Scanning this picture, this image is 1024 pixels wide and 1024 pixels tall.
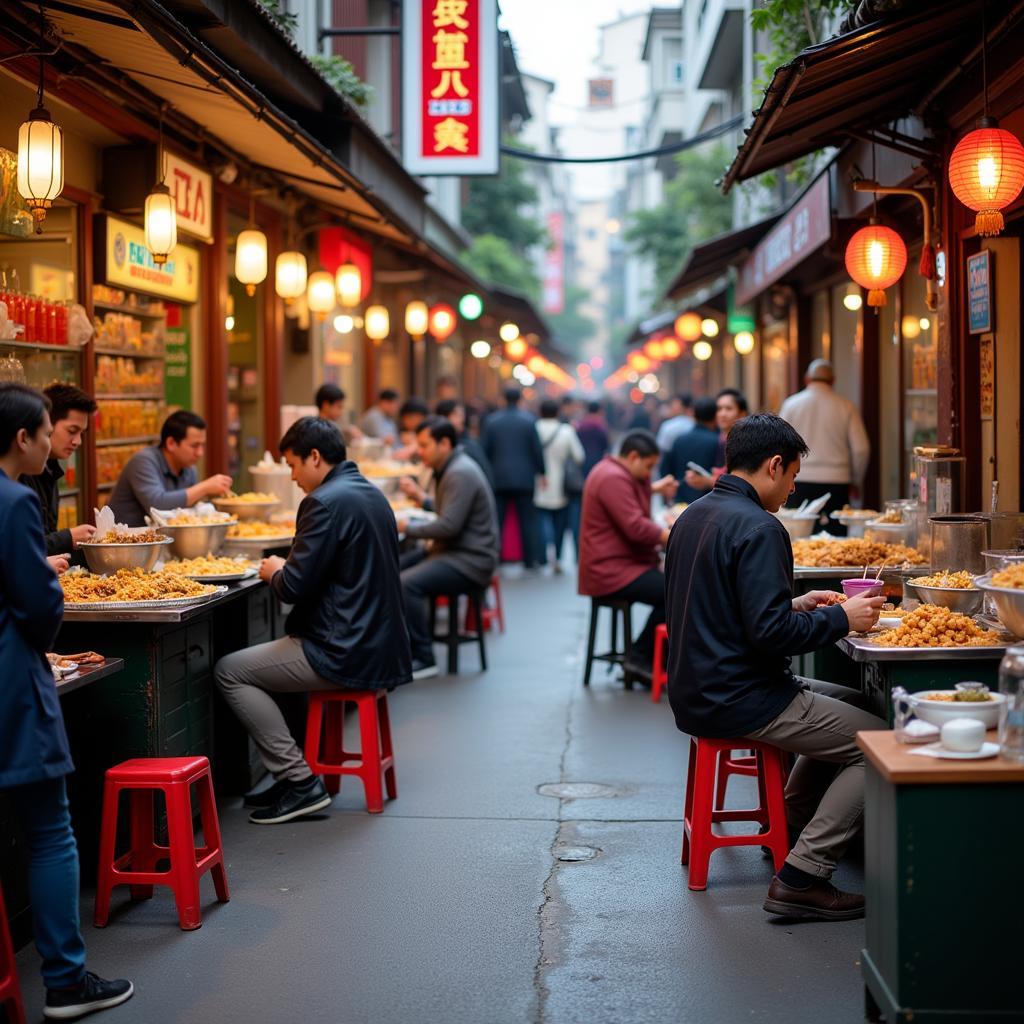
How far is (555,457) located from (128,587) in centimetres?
1300

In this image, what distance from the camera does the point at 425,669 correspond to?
11.8 metres

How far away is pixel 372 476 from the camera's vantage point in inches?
525

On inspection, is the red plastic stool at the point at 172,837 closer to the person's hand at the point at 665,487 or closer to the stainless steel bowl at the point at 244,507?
the stainless steel bowl at the point at 244,507

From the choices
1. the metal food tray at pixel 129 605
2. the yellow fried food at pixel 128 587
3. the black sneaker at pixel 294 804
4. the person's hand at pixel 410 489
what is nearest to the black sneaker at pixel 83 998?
the metal food tray at pixel 129 605

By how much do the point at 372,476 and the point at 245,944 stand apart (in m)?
8.09

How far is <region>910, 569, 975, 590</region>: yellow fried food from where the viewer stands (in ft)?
19.6

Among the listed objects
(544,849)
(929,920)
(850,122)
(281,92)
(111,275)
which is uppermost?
(281,92)

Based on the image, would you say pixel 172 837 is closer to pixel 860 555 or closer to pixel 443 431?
pixel 860 555

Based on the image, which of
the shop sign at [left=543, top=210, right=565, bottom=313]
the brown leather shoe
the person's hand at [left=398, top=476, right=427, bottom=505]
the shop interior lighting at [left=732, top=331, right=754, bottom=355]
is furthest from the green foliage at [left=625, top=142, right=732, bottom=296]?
the shop sign at [left=543, top=210, right=565, bottom=313]

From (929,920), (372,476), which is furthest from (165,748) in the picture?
(372,476)

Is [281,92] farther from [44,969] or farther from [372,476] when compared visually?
[44,969]

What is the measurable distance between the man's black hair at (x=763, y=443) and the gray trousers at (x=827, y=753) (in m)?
0.99

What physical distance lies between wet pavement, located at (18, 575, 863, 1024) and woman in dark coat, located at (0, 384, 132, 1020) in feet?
0.78

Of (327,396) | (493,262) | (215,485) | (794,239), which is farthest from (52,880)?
(493,262)
